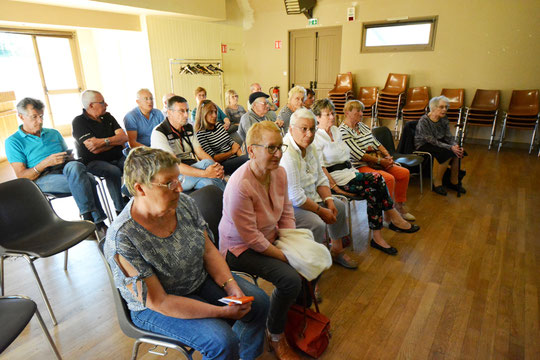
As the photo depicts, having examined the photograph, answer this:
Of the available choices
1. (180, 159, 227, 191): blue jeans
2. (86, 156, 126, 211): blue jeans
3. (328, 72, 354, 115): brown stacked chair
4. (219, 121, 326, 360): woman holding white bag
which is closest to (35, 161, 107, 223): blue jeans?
(86, 156, 126, 211): blue jeans

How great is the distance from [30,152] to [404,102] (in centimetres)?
641

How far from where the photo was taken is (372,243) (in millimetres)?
2807

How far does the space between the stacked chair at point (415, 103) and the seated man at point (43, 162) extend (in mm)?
5759

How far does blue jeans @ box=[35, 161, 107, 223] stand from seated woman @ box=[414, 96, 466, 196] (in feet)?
12.0

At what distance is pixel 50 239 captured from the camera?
2.03 metres

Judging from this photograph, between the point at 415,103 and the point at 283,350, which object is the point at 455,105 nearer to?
the point at 415,103

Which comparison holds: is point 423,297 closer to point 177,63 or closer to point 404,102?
point 404,102

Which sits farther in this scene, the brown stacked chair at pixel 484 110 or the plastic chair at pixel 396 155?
the brown stacked chair at pixel 484 110

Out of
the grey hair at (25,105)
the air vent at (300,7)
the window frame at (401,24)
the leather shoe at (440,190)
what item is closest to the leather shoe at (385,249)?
the leather shoe at (440,190)

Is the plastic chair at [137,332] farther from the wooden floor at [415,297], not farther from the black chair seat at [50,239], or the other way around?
the black chair seat at [50,239]

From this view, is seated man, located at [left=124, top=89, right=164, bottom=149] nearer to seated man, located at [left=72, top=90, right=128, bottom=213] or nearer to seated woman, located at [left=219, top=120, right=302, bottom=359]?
seated man, located at [left=72, top=90, right=128, bottom=213]

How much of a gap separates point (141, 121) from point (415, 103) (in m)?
5.38

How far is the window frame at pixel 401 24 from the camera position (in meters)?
6.43

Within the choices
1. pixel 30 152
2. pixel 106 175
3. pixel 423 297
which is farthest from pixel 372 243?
pixel 30 152
